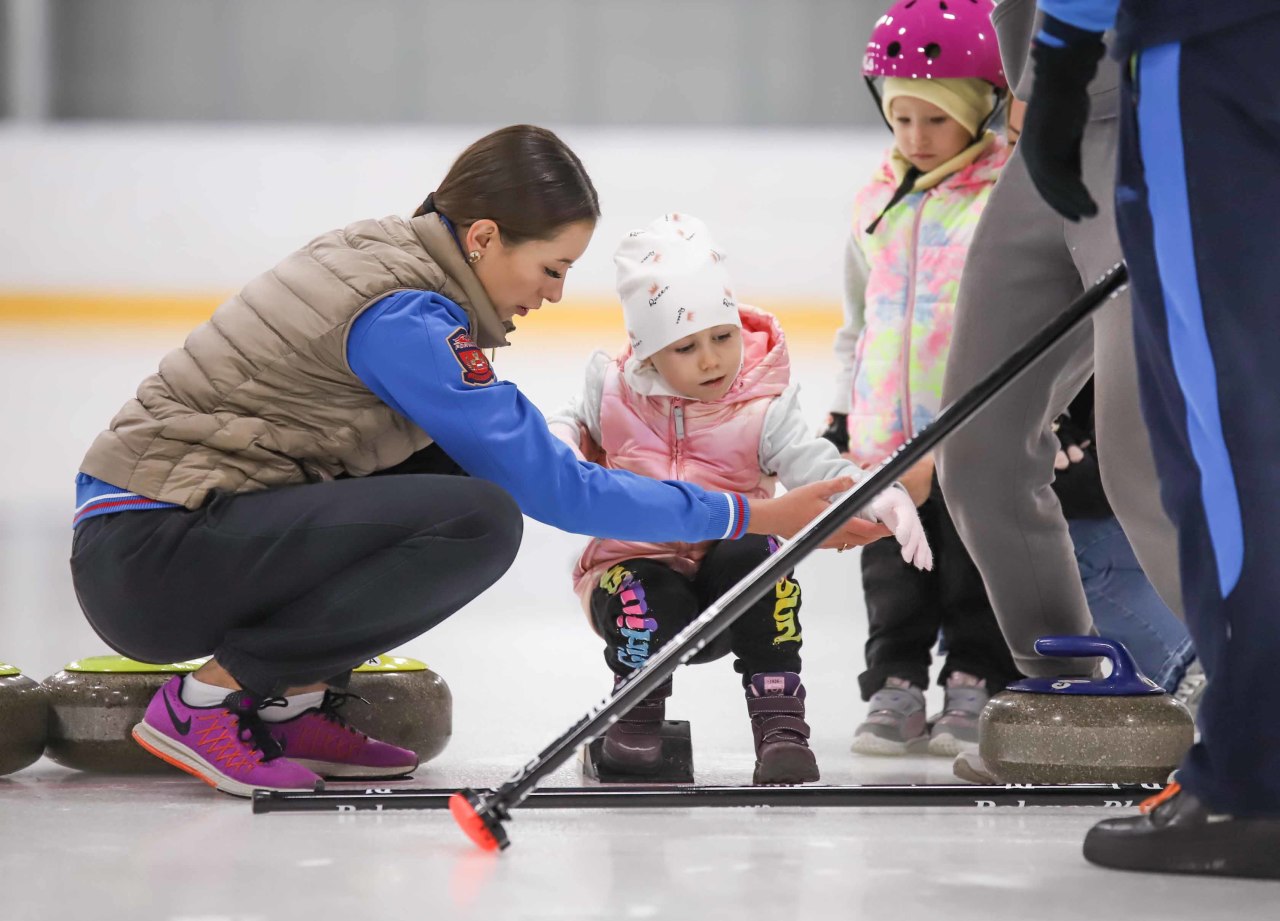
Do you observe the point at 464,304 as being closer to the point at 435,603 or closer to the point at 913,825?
the point at 435,603

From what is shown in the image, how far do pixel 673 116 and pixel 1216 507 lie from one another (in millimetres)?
8154

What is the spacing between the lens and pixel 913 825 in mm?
1589

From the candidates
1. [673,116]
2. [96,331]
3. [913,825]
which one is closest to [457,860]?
[913,825]

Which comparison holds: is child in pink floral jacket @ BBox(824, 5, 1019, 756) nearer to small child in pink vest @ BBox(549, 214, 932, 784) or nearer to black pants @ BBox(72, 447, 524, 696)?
small child in pink vest @ BBox(549, 214, 932, 784)

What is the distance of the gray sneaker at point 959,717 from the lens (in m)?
2.34

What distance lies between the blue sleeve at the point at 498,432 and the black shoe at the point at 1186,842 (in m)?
0.63

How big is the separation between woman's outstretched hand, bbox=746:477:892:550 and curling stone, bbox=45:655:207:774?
0.78 metres

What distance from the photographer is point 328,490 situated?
6.17 feet

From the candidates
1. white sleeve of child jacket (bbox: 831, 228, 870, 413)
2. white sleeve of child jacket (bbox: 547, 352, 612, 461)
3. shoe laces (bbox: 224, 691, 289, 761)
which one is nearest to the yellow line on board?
white sleeve of child jacket (bbox: 831, 228, 870, 413)

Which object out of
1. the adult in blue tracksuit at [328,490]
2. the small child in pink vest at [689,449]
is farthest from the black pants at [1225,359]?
the small child in pink vest at [689,449]

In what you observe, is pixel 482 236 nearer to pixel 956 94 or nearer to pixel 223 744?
pixel 223 744

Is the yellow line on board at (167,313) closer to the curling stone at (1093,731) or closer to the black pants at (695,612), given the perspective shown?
the black pants at (695,612)

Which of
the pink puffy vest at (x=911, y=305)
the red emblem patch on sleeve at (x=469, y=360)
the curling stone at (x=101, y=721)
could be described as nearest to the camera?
the red emblem patch on sleeve at (x=469, y=360)

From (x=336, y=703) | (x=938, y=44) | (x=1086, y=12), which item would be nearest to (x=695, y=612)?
(x=336, y=703)
